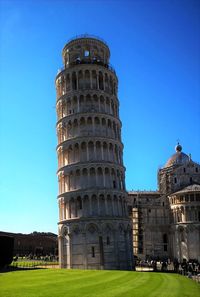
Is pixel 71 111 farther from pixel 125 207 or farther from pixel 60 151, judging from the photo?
pixel 125 207

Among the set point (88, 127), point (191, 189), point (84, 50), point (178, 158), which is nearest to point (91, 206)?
point (88, 127)

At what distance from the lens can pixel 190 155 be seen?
3863 inches

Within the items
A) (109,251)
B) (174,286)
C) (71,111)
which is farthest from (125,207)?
(174,286)

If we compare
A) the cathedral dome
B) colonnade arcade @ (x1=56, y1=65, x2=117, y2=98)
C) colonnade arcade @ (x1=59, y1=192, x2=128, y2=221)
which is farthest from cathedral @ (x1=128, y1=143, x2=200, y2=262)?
colonnade arcade @ (x1=56, y1=65, x2=117, y2=98)

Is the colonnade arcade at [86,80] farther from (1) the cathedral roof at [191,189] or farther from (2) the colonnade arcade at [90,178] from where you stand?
(1) the cathedral roof at [191,189]

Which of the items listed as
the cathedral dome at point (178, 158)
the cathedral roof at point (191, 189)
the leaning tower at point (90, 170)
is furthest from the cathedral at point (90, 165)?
the cathedral dome at point (178, 158)

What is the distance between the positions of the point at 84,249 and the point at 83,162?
40.7ft

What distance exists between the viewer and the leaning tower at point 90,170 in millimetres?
54594

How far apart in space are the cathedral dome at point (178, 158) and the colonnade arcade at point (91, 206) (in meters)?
46.7

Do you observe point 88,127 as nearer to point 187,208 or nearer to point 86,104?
point 86,104

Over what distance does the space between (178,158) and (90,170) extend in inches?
1970

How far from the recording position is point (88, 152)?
5809 cm

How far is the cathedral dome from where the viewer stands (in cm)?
10156

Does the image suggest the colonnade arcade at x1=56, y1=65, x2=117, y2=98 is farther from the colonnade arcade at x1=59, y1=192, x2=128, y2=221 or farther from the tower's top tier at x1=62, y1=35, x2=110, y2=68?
Result: the colonnade arcade at x1=59, y1=192, x2=128, y2=221
